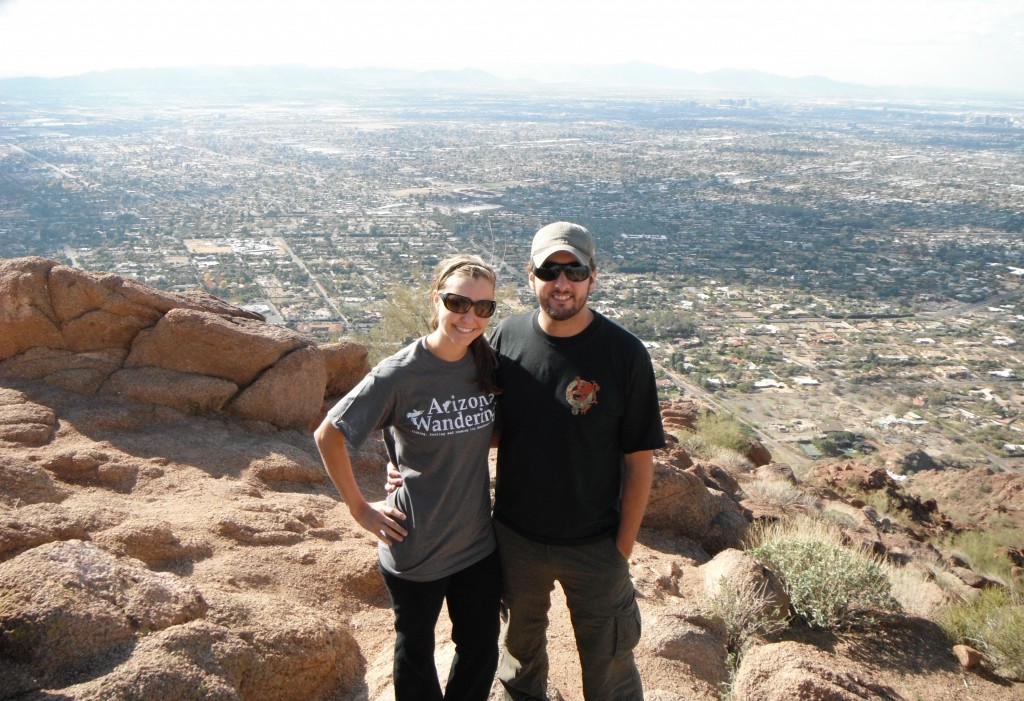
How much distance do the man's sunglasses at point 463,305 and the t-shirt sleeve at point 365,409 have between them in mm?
382

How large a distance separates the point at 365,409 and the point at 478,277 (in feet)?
2.30

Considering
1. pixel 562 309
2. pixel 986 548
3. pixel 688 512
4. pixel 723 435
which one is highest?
pixel 562 309

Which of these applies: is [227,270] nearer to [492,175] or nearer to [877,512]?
[877,512]

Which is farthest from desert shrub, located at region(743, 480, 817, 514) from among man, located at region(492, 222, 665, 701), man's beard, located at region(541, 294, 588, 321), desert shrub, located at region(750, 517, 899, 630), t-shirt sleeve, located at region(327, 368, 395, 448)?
t-shirt sleeve, located at region(327, 368, 395, 448)

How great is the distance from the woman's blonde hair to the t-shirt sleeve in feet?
1.21

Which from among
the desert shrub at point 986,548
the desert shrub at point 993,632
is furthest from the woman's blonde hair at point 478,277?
the desert shrub at point 986,548

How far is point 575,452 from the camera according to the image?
10.8 ft

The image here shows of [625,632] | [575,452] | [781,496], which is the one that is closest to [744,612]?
[625,632]

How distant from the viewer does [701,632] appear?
16.4 ft

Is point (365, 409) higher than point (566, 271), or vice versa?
point (566, 271)

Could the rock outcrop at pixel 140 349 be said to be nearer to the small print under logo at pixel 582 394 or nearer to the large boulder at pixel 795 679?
the large boulder at pixel 795 679

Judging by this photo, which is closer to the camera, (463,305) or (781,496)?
(463,305)

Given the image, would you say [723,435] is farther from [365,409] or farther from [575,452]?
[365,409]

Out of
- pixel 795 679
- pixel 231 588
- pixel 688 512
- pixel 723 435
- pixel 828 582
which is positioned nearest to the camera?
pixel 795 679
